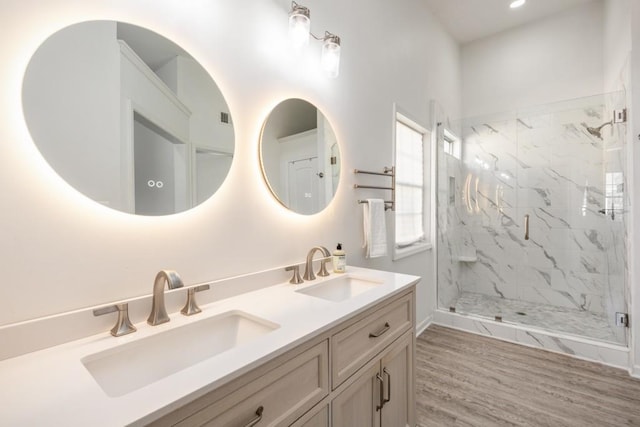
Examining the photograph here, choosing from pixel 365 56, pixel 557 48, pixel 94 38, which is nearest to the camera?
pixel 94 38

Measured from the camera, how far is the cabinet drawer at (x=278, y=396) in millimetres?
646

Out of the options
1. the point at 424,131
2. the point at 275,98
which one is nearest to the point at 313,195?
the point at 275,98

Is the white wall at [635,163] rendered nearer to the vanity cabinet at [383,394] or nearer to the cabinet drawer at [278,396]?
the vanity cabinet at [383,394]

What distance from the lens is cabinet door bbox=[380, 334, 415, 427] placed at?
1252mm

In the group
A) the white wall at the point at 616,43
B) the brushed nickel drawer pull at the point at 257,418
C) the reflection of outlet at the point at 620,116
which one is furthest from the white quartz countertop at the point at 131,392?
the white wall at the point at 616,43

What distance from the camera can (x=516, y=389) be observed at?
1.91 meters

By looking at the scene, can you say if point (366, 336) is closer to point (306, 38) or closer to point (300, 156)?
point (300, 156)

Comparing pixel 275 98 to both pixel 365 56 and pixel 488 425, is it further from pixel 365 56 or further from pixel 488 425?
pixel 488 425

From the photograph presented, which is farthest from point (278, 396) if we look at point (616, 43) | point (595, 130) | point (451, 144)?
point (616, 43)

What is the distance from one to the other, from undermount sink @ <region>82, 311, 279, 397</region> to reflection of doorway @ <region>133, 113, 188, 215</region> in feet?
1.41

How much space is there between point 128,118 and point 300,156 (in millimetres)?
852

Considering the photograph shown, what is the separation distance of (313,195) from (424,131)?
1968 millimetres

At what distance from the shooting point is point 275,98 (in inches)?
57.5

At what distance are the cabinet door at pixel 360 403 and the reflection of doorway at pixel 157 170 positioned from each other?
0.92 m
